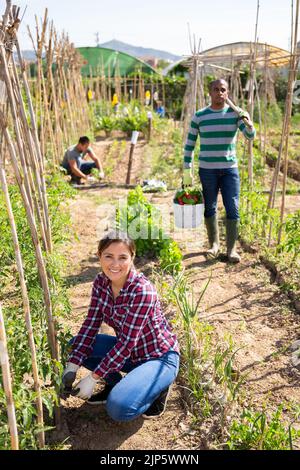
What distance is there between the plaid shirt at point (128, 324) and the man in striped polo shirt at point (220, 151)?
1.90 m

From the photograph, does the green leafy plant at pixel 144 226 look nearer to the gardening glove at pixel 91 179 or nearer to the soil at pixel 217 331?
the soil at pixel 217 331

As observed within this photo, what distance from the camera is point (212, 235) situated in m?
4.20

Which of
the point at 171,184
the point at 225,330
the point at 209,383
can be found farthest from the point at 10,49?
the point at 171,184

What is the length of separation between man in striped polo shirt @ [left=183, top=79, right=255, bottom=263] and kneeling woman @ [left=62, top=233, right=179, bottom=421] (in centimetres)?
191

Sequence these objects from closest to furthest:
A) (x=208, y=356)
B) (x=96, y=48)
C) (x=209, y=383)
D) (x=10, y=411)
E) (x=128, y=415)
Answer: (x=10, y=411)
(x=128, y=415)
(x=209, y=383)
(x=208, y=356)
(x=96, y=48)

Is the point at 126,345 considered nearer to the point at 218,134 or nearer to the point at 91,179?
the point at 218,134

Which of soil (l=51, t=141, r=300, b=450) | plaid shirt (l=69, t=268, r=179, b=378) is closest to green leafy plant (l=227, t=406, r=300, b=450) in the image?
soil (l=51, t=141, r=300, b=450)

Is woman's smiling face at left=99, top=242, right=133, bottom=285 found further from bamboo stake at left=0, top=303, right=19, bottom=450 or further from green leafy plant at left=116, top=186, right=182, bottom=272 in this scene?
green leafy plant at left=116, top=186, right=182, bottom=272

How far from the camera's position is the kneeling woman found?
6.64 ft

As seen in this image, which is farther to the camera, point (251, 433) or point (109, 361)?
point (109, 361)

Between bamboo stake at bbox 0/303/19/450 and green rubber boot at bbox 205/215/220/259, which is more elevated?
bamboo stake at bbox 0/303/19/450

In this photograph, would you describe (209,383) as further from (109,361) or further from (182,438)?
(109,361)

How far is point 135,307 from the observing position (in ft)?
6.80

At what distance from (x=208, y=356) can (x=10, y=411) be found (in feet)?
4.08
